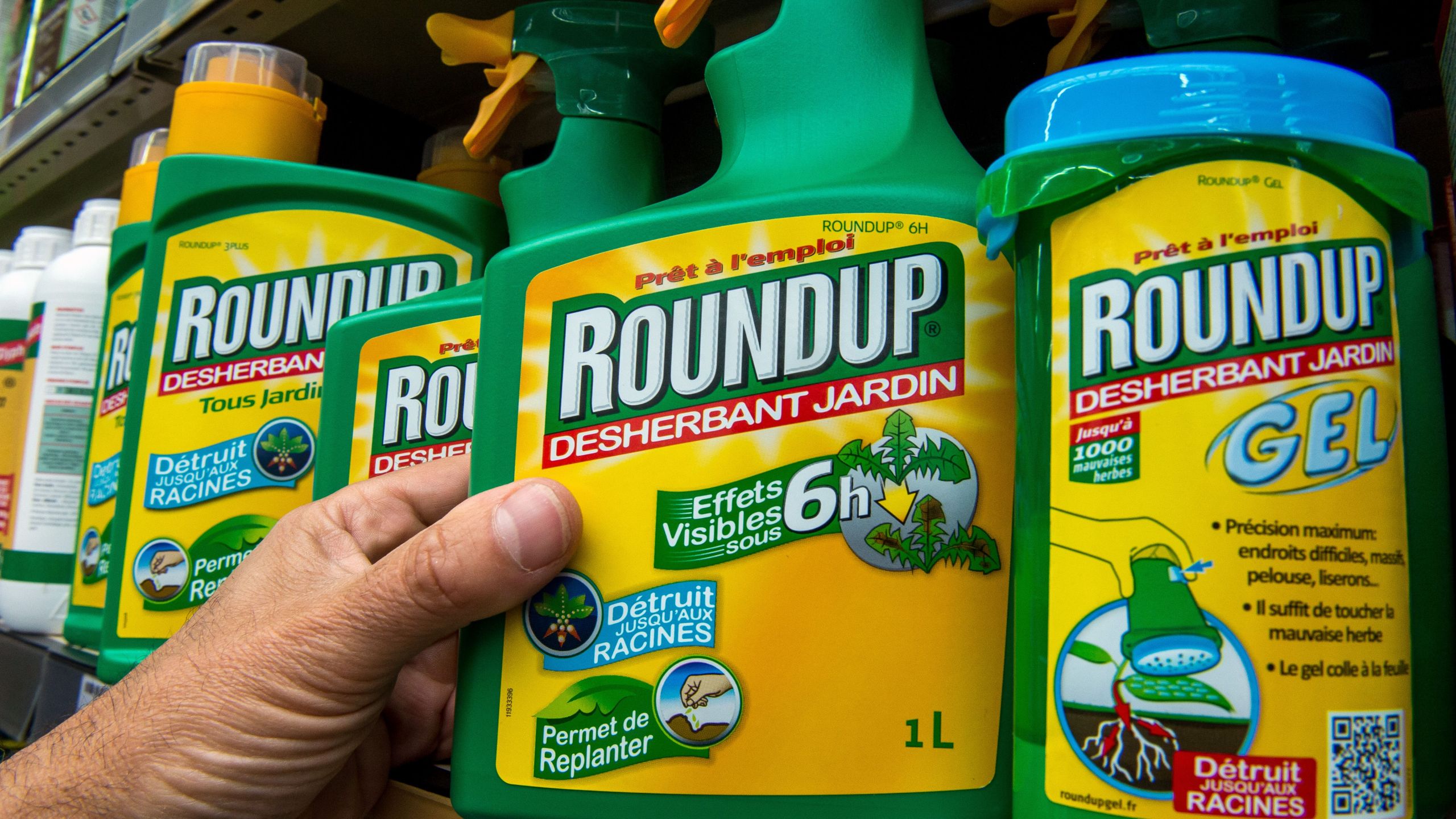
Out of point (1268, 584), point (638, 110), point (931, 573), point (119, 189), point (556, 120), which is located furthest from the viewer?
point (119, 189)

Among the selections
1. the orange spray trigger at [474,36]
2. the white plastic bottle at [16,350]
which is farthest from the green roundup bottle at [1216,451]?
the white plastic bottle at [16,350]

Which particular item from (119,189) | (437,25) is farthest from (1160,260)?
(119,189)

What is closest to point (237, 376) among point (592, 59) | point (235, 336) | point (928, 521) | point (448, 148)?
point (235, 336)

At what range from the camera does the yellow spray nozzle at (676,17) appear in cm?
58

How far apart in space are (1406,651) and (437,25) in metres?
0.71

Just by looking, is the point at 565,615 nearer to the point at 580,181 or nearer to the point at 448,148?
the point at 580,181

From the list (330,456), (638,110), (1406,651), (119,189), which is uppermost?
(119,189)

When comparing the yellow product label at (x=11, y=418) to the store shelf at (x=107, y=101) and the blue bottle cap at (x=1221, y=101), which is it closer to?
the store shelf at (x=107, y=101)

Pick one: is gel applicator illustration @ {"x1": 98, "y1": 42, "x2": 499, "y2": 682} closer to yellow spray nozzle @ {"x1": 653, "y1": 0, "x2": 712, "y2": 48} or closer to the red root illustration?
yellow spray nozzle @ {"x1": 653, "y1": 0, "x2": 712, "y2": 48}

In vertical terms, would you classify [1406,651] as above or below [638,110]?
below

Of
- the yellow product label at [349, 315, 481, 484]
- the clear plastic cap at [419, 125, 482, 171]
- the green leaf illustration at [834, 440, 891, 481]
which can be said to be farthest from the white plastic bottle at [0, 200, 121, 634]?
the green leaf illustration at [834, 440, 891, 481]

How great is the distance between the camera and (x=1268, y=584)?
351 millimetres

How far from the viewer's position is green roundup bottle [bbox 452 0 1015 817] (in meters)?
0.48

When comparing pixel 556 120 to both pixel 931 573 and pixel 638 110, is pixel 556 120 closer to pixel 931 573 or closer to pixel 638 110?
pixel 638 110
